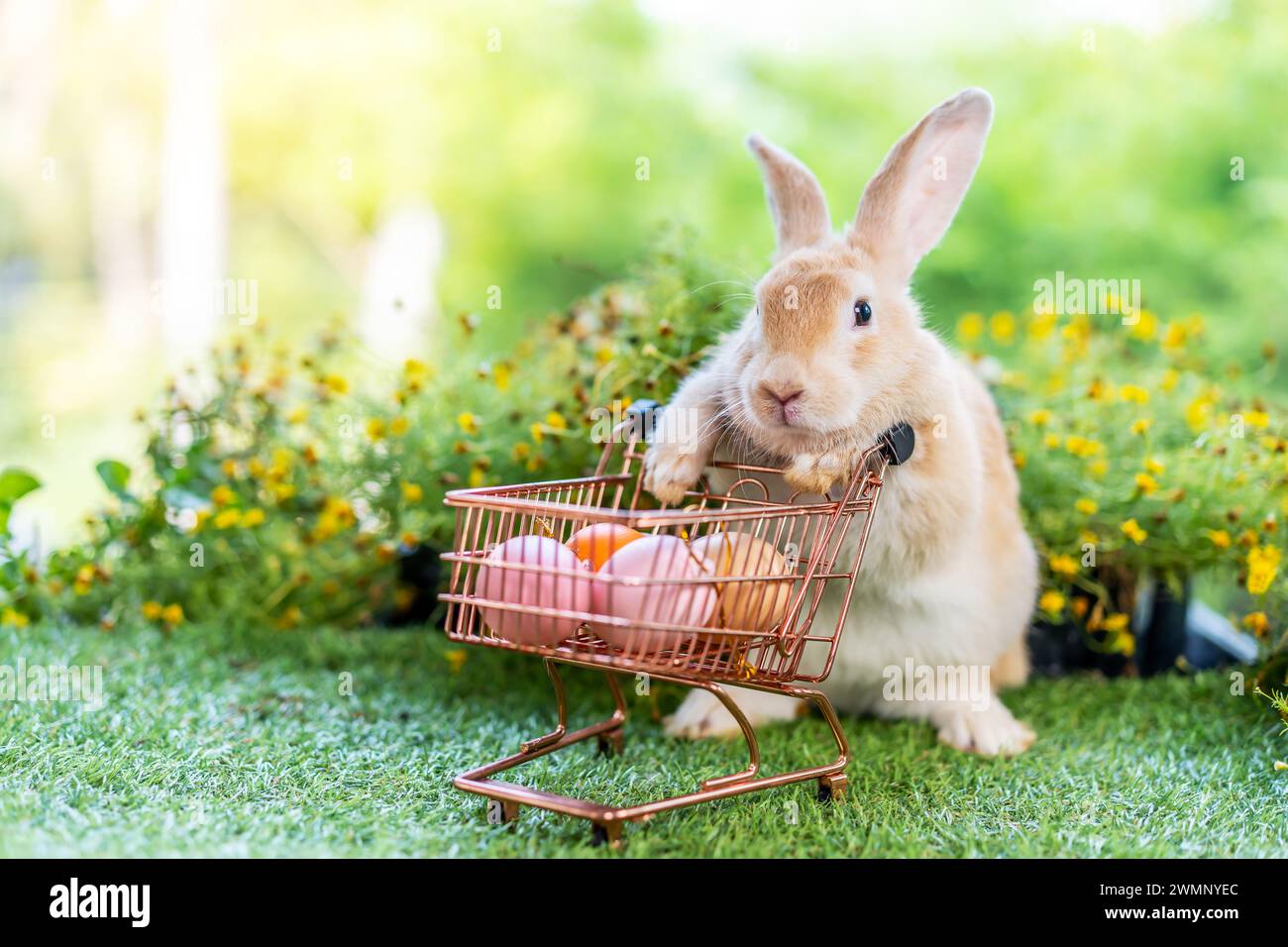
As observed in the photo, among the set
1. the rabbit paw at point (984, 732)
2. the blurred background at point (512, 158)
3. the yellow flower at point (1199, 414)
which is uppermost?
the blurred background at point (512, 158)

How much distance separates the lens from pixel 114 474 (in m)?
3.95

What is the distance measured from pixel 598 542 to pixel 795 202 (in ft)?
3.42

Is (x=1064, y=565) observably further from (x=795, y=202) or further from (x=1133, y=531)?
(x=795, y=202)

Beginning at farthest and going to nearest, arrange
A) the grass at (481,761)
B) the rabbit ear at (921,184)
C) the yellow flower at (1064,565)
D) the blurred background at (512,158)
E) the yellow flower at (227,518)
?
the blurred background at (512,158), the yellow flower at (227,518), the yellow flower at (1064,565), the rabbit ear at (921,184), the grass at (481,761)

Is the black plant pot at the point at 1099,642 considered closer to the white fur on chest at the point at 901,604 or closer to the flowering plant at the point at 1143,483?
the flowering plant at the point at 1143,483

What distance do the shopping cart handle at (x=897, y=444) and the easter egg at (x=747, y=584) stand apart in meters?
0.38

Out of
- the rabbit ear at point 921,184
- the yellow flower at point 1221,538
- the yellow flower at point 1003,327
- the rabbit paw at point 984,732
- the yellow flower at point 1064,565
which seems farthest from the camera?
the yellow flower at point 1003,327

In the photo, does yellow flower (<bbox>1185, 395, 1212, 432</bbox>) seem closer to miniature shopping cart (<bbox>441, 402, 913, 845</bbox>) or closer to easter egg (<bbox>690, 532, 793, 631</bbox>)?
miniature shopping cart (<bbox>441, 402, 913, 845</bbox>)

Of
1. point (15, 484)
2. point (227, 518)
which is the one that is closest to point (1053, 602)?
point (227, 518)

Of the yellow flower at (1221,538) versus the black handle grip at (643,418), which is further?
the yellow flower at (1221,538)

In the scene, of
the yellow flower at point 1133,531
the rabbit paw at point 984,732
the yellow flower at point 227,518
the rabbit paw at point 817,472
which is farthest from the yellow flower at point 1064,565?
the yellow flower at point 227,518

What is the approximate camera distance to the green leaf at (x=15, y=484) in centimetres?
362
